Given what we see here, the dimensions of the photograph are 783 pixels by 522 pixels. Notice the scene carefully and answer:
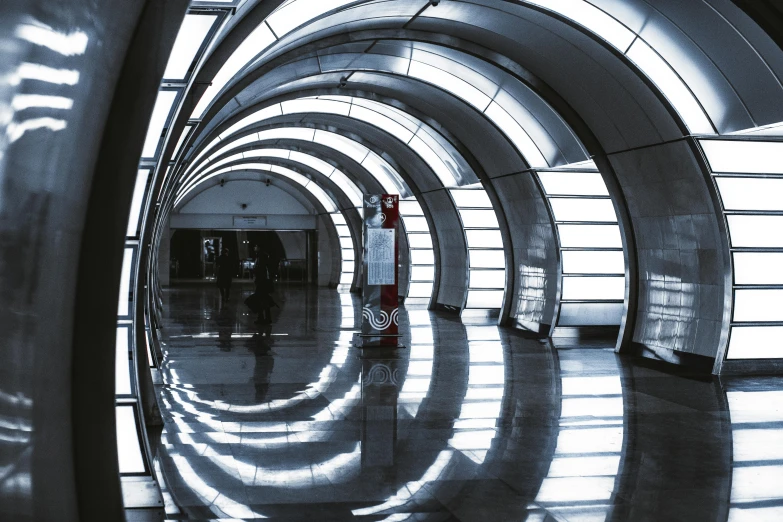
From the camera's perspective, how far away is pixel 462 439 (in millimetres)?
8609

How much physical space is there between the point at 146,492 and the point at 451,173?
20807 millimetres

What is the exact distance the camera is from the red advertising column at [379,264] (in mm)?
17141

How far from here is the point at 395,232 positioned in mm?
17219

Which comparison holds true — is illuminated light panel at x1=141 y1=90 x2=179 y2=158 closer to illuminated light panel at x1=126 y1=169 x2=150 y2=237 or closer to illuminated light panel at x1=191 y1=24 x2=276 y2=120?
illuminated light panel at x1=126 y1=169 x2=150 y2=237

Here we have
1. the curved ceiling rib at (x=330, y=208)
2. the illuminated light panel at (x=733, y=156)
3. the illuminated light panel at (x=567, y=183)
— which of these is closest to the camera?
the illuminated light panel at (x=733, y=156)

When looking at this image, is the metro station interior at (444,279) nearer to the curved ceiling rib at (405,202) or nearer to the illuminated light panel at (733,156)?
the illuminated light panel at (733,156)

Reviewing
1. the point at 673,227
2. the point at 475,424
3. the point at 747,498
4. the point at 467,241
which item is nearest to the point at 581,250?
the point at 673,227

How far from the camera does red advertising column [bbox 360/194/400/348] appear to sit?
1714 cm

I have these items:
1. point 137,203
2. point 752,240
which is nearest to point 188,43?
point 137,203

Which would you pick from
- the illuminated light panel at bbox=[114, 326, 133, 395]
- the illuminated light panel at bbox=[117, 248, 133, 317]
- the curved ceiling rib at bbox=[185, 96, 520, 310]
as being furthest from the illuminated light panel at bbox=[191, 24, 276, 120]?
the curved ceiling rib at bbox=[185, 96, 520, 310]

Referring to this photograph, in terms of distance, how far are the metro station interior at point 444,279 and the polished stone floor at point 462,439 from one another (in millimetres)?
52

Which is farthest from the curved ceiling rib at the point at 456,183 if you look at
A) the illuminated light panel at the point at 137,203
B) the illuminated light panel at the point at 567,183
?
the illuminated light panel at the point at 137,203

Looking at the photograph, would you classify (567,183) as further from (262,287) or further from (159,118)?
(159,118)

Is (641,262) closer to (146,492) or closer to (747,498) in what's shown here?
(747,498)
